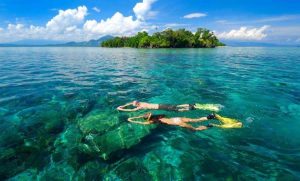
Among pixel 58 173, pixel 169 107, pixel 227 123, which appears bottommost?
pixel 58 173

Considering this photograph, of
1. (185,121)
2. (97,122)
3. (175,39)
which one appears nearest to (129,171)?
(185,121)

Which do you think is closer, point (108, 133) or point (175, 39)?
point (108, 133)

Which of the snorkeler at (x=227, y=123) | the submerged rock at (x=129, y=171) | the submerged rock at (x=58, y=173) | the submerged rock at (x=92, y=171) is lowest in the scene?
the submerged rock at (x=58, y=173)

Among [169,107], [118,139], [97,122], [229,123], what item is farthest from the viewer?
[169,107]

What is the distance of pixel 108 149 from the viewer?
26.1 ft

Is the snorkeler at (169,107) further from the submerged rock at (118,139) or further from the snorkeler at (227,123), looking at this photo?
the submerged rock at (118,139)

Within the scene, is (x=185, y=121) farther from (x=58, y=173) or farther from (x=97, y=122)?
(x=58, y=173)

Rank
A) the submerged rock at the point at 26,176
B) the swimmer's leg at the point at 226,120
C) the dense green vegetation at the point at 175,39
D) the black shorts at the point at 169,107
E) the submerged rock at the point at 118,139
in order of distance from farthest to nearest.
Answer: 1. the dense green vegetation at the point at 175,39
2. the black shorts at the point at 169,107
3. the swimmer's leg at the point at 226,120
4. the submerged rock at the point at 118,139
5. the submerged rock at the point at 26,176

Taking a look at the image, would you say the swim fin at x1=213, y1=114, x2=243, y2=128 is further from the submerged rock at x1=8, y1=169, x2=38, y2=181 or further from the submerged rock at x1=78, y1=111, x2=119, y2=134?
the submerged rock at x1=8, y1=169, x2=38, y2=181

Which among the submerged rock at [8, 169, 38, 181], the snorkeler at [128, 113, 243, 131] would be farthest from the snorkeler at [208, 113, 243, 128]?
the submerged rock at [8, 169, 38, 181]

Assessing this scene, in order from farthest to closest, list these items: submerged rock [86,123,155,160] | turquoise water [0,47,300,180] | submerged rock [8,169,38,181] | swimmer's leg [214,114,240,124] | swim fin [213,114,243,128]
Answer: swimmer's leg [214,114,240,124] → swim fin [213,114,243,128] → submerged rock [86,123,155,160] → turquoise water [0,47,300,180] → submerged rock [8,169,38,181]

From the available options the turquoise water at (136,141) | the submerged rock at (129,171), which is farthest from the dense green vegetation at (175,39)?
the submerged rock at (129,171)

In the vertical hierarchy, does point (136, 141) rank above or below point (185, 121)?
below

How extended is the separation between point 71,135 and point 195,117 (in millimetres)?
5646
